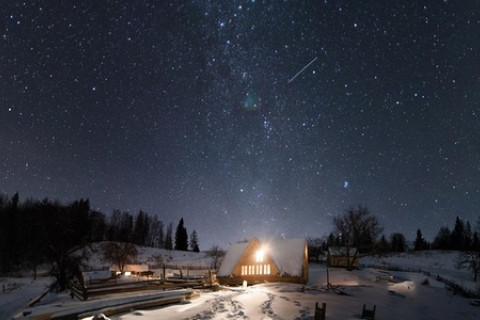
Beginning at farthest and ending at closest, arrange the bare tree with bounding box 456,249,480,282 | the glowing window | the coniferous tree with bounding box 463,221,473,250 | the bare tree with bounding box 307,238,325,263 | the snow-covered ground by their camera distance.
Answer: the coniferous tree with bounding box 463,221,473,250 < the bare tree with bounding box 307,238,325,263 < the bare tree with bounding box 456,249,480,282 < the glowing window < the snow-covered ground

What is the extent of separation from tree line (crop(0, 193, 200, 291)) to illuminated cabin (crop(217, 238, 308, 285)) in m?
17.9

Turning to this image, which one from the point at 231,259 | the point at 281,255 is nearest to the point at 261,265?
the point at 281,255

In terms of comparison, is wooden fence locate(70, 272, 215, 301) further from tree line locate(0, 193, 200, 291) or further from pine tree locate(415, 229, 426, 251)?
pine tree locate(415, 229, 426, 251)

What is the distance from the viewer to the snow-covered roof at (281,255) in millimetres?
42031

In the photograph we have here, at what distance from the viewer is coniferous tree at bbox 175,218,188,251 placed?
117m

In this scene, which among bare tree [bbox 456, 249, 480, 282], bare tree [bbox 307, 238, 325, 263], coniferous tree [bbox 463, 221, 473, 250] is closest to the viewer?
bare tree [bbox 456, 249, 480, 282]

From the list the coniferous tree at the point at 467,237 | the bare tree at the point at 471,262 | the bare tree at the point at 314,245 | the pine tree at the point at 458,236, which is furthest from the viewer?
the pine tree at the point at 458,236

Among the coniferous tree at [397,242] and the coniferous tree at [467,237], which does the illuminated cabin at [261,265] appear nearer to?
the coniferous tree at [467,237]

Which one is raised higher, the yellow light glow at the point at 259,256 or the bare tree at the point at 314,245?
the yellow light glow at the point at 259,256

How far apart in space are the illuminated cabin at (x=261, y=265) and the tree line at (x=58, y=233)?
17.9m

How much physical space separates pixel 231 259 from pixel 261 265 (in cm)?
412

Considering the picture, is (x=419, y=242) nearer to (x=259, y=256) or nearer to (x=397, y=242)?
(x=397, y=242)

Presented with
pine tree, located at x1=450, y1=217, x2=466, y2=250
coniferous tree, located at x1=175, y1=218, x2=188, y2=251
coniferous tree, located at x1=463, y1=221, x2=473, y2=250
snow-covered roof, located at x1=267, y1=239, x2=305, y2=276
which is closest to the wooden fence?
snow-covered roof, located at x1=267, y1=239, x2=305, y2=276

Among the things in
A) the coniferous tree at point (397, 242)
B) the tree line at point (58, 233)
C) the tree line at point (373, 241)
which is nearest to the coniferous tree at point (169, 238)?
the tree line at point (58, 233)
